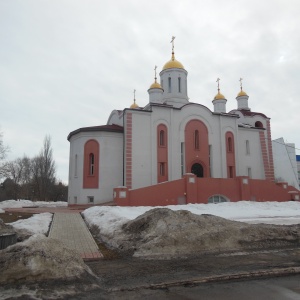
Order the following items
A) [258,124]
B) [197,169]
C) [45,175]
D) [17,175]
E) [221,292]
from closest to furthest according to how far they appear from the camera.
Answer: [221,292], [197,169], [258,124], [45,175], [17,175]

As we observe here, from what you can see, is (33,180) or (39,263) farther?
(33,180)

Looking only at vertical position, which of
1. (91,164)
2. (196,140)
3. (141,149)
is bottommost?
(91,164)

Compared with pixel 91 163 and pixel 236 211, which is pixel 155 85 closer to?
pixel 91 163

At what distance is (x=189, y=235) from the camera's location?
8.77 m

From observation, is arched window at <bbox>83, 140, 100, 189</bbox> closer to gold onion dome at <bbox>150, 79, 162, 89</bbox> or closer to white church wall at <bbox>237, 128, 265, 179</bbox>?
gold onion dome at <bbox>150, 79, 162, 89</bbox>

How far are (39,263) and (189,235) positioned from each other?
460 cm

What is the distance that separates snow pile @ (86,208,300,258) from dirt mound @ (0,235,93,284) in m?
2.64

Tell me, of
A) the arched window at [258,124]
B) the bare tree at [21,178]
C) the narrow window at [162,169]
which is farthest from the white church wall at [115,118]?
the bare tree at [21,178]

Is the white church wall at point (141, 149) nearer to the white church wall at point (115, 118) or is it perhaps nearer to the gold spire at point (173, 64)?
the white church wall at point (115, 118)

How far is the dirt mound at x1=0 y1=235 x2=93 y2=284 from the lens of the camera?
5070 mm

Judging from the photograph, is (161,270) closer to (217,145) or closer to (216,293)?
(216,293)

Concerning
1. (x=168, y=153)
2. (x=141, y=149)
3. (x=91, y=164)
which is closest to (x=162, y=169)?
(x=168, y=153)

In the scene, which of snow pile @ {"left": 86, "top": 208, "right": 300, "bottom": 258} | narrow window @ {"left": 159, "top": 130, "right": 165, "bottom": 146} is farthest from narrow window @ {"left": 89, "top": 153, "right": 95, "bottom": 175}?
snow pile @ {"left": 86, "top": 208, "right": 300, "bottom": 258}

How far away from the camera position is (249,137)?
1230 inches
